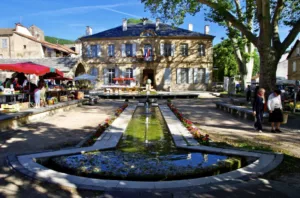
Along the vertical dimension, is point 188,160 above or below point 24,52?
below

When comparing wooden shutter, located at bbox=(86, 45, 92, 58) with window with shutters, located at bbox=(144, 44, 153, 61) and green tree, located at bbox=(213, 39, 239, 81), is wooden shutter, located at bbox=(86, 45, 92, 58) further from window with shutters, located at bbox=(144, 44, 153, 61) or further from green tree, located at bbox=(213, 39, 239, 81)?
green tree, located at bbox=(213, 39, 239, 81)

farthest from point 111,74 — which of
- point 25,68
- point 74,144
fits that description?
point 74,144

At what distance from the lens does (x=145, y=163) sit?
579 centimetres

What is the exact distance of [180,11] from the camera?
18797 millimetres

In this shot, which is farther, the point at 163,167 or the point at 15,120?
the point at 15,120

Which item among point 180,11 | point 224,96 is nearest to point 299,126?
point 180,11

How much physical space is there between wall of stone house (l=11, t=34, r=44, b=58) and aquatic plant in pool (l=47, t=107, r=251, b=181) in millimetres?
34993

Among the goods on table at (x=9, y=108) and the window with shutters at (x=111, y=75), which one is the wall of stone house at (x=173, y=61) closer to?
the window with shutters at (x=111, y=75)

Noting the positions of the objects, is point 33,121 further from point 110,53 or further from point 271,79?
point 110,53

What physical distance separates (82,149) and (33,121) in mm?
5266

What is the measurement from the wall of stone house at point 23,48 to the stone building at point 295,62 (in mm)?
36558

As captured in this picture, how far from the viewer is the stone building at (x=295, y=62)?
40.6m

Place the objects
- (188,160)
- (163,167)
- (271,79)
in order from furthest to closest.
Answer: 1. (271,79)
2. (188,160)
3. (163,167)

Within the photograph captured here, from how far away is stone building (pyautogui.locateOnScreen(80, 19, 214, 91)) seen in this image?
34.8 meters
